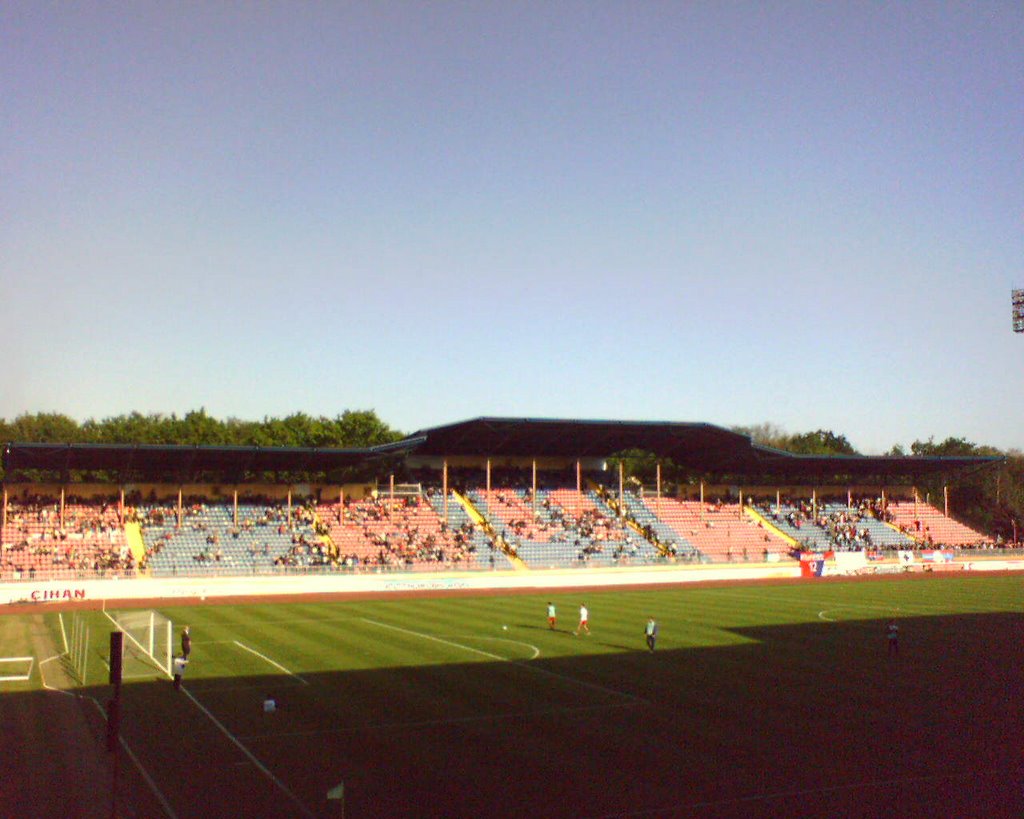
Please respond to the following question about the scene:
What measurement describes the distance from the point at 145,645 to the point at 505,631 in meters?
15.2

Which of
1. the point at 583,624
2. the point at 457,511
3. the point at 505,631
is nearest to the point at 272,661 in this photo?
the point at 505,631

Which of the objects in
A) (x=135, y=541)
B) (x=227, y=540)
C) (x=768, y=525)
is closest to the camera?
(x=135, y=541)

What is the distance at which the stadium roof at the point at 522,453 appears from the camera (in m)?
70.2

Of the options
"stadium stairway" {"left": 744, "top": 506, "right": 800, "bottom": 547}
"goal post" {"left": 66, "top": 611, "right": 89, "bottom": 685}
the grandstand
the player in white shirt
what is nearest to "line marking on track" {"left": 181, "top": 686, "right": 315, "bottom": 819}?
"goal post" {"left": 66, "top": 611, "right": 89, "bottom": 685}

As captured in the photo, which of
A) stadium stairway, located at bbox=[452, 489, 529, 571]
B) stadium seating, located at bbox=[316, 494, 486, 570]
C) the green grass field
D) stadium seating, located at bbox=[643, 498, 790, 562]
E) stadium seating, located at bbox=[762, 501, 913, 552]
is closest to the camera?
the green grass field

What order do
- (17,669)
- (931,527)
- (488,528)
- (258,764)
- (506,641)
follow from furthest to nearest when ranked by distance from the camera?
(931,527)
(488,528)
(506,641)
(17,669)
(258,764)

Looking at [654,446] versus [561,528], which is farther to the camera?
[654,446]

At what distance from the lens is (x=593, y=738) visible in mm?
24594

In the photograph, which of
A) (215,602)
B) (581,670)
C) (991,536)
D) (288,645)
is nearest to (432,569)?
(215,602)

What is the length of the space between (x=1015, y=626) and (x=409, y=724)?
32183 mm

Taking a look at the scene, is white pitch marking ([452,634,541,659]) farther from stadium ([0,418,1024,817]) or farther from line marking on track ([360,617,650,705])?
line marking on track ([360,617,650,705])

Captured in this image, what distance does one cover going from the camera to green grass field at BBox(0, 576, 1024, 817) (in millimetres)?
19938

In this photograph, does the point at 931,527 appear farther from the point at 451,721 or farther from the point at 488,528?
the point at 451,721

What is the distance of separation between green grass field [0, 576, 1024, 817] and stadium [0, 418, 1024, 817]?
132mm
